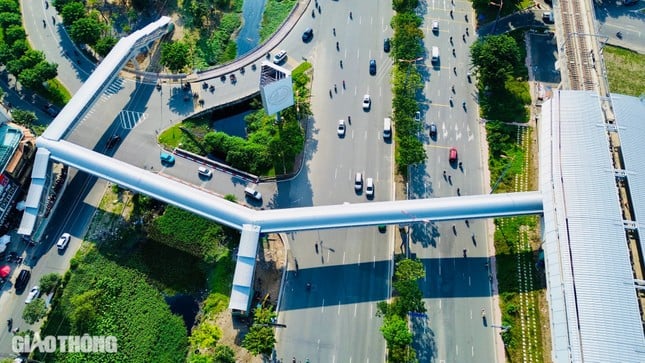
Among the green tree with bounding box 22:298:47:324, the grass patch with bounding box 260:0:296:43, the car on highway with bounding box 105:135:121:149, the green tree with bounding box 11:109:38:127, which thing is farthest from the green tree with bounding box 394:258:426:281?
the green tree with bounding box 11:109:38:127

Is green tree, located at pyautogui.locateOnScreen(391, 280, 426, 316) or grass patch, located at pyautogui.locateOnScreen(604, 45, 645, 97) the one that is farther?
grass patch, located at pyautogui.locateOnScreen(604, 45, 645, 97)

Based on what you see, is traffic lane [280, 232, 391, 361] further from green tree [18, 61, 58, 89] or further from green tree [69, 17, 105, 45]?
green tree [69, 17, 105, 45]

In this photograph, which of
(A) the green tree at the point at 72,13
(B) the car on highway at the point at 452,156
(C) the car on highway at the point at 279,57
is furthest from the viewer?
(A) the green tree at the point at 72,13

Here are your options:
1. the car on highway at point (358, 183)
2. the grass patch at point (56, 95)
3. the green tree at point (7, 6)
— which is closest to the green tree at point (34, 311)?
the grass patch at point (56, 95)

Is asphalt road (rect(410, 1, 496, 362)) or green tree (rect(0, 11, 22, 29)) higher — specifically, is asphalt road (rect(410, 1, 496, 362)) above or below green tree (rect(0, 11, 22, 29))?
below

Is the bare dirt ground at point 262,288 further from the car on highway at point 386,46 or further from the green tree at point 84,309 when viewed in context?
the car on highway at point 386,46

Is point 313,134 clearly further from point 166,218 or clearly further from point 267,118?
point 166,218

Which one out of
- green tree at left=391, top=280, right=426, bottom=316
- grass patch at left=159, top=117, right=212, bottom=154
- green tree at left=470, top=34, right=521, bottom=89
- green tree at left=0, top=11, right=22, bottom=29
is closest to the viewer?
green tree at left=391, top=280, right=426, bottom=316
